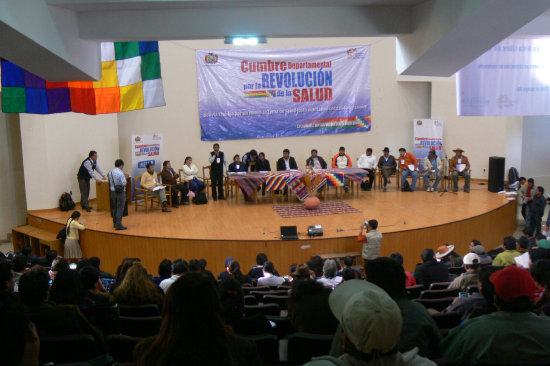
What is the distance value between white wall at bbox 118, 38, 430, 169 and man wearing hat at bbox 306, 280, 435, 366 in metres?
10.9

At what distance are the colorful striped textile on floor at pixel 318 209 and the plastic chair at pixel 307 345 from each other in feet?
21.6

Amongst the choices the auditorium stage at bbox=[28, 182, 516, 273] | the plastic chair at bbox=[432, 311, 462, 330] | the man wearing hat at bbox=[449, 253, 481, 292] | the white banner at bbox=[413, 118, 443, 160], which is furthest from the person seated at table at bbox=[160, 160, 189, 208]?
the plastic chair at bbox=[432, 311, 462, 330]

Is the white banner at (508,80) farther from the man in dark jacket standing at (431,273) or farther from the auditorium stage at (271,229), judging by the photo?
the auditorium stage at (271,229)

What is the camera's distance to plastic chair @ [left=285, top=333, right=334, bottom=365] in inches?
100

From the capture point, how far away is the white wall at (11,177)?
9.96m

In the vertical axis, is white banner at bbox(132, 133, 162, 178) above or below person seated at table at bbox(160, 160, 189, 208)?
above

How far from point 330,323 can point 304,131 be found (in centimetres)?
1005

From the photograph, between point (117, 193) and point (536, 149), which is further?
point (536, 149)

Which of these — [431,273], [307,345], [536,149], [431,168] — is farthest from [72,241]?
[536,149]

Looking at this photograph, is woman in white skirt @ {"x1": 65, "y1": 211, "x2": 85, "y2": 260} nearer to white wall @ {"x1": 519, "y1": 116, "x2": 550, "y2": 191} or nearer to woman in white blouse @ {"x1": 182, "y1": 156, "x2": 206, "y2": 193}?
woman in white blouse @ {"x1": 182, "y1": 156, "x2": 206, "y2": 193}

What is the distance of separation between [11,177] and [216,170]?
3.91 m

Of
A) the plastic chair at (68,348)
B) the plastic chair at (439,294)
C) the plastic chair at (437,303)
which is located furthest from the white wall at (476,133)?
the plastic chair at (68,348)

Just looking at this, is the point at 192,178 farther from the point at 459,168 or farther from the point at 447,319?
the point at 447,319

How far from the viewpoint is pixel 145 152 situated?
10.4 meters
